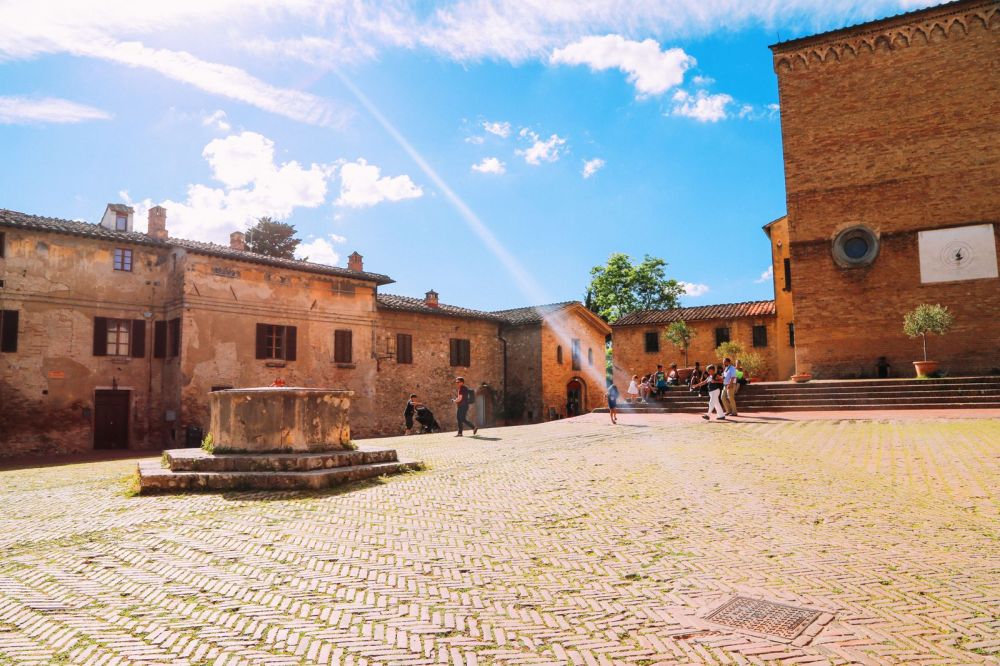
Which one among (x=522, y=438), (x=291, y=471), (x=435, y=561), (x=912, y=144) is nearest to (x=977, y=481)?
(x=435, y=561)

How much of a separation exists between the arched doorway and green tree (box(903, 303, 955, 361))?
1744cm

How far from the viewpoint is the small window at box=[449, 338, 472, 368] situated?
29641 mm

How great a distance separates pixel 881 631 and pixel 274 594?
11.6 ft

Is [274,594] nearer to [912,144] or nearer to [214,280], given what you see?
[214,280]

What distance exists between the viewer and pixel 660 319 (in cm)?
3756

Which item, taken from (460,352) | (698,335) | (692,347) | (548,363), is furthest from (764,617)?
(698,335)

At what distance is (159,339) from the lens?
71.7 ft

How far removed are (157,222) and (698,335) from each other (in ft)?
95.8

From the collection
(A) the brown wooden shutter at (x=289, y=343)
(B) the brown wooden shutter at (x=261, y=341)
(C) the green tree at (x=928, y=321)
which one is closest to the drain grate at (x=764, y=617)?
(C) the green tree at (x=928, y=321)

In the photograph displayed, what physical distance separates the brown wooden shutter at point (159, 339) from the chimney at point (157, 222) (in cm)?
370

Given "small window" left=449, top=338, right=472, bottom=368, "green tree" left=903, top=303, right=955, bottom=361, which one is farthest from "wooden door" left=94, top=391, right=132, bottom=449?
"green tree" left=903, top=303, right=955, bottom=361

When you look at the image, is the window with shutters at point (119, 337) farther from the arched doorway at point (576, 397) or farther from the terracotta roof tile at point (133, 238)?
the arched doorway at point (576, 397)

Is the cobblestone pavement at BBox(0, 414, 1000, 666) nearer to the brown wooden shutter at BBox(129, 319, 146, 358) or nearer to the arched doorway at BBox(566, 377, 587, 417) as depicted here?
the brown wooden shutter at BBox(129, 319, 146, 358)

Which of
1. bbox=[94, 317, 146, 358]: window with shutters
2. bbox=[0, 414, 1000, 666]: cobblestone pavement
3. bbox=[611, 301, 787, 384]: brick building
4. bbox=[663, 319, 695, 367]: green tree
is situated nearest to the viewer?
bbox=[0, 414, 1000, 666]: cobblestone pavement
